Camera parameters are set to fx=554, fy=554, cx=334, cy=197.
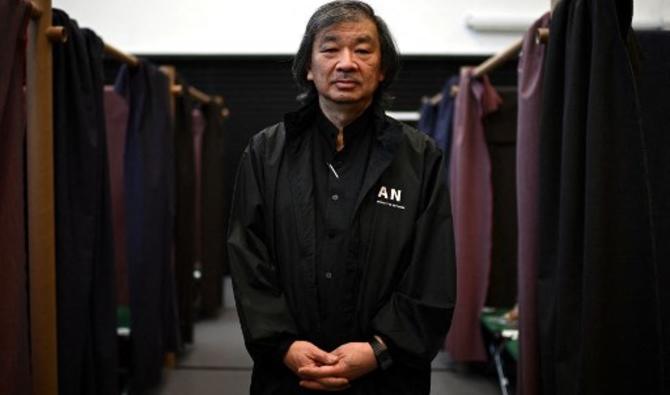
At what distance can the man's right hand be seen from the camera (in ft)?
3.50

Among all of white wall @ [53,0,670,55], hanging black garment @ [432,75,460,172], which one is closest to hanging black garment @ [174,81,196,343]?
white wall @ [53,0,670,55]

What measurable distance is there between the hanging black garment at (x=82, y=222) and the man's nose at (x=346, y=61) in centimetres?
98

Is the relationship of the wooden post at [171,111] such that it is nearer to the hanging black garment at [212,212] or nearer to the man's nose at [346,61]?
the hanging black garment at [212,212]

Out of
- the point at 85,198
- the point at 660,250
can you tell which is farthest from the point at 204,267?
the point at 660,250

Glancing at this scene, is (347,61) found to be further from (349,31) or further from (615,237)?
(615,237)

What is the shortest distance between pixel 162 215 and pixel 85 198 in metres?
0.88

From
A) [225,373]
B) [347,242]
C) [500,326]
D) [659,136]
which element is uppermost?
[659,136]

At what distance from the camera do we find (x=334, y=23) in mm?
1100

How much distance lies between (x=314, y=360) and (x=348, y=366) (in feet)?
0.22

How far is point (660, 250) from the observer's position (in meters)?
1.43

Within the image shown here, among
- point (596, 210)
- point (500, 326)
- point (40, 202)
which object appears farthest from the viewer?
point (500, 326)

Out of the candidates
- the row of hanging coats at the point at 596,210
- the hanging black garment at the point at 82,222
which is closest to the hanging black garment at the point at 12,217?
the hanging black garment at the point at 82,222

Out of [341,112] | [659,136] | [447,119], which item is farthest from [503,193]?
[341,112]

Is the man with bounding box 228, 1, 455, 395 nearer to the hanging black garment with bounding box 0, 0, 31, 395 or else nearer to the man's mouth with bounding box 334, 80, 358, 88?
the man's mouth with bounding box 334, 80, 358, 88
